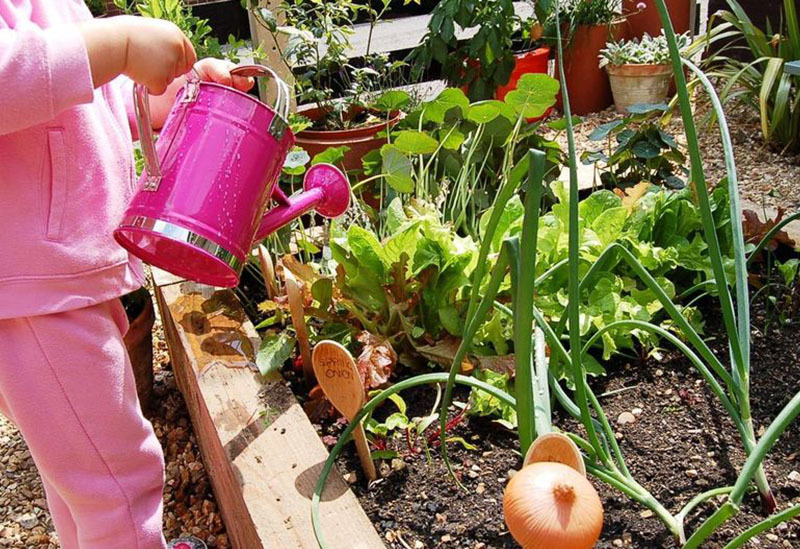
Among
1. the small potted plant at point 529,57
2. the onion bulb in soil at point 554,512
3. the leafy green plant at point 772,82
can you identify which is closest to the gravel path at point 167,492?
the onion bulb in soil at point 554,512

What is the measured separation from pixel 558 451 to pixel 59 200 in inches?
27.5

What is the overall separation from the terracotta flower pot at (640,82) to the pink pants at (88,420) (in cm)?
305

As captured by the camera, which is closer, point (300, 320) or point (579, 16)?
point (300, 320)

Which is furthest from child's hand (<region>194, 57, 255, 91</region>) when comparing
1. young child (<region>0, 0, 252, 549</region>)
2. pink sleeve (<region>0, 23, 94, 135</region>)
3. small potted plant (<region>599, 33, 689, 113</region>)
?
small potted plant (<region>599, 33, 689, 113</region>)

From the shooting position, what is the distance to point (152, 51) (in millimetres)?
869

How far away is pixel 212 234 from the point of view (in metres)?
0.90

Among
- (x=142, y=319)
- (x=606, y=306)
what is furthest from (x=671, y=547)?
(x=142, y=319)

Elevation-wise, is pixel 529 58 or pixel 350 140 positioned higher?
pixel 350 140

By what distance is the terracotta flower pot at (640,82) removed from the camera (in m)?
3.57

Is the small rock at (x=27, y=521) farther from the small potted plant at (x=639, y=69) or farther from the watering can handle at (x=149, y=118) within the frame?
the small potted plant at (x=639, y=69)

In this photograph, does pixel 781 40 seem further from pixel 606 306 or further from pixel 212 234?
pixel 212 234

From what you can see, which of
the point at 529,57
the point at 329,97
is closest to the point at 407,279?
the point at 329,97

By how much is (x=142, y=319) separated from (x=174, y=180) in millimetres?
936

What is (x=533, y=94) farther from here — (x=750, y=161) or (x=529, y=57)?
(x=529, y=57)
